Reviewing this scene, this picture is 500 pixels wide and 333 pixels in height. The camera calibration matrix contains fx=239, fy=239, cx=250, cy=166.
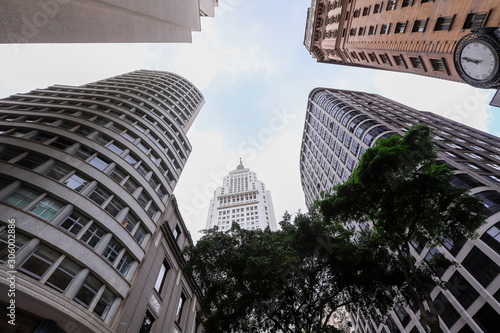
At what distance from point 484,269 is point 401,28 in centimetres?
2338

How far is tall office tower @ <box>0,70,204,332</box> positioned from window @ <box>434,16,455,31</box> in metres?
27.4

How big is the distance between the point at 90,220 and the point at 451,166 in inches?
1359

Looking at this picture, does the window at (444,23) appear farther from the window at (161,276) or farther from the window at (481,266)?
the window at (161,276)

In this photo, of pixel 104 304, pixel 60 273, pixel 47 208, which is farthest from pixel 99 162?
pixel 104 304

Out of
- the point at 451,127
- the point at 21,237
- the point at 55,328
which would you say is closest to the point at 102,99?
the point at 21,237

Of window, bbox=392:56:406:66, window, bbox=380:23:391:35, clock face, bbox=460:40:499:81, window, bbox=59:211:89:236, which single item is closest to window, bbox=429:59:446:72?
window, bbox=392:56:406:66

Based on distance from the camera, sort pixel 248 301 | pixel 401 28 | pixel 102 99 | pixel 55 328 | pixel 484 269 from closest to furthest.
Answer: pixel 55 328
pixel 248 301
pixel 484 269
pixel 401 28
pixel 102 99

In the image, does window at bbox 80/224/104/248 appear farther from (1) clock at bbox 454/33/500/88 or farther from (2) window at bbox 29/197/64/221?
(1) clock at bbox 454/33/500/88

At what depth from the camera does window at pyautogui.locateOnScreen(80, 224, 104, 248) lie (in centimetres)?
1361

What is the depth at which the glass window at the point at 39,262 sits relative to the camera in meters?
10.6

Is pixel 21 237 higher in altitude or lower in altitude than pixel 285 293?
higher

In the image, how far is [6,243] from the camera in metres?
10.6

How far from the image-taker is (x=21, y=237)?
11336 mm

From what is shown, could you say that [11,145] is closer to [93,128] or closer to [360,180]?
[93,128]
